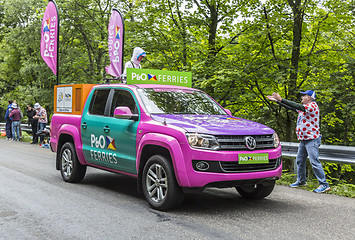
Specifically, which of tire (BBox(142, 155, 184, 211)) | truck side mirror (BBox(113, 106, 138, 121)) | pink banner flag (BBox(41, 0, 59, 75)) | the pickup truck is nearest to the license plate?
the pickup truck

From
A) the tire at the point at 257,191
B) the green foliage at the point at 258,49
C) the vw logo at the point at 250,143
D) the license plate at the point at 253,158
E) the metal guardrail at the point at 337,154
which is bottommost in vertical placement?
the tire at the point at 257,191

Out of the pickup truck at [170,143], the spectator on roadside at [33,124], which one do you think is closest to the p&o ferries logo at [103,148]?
the pickup truck at [170,143]

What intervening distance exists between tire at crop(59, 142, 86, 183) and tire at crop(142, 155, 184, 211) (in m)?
2.37

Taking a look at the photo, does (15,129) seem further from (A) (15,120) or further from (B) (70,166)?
(B) (70,166)

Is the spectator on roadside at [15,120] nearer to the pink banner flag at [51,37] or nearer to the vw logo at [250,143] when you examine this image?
the pink banner flag at [51,37]

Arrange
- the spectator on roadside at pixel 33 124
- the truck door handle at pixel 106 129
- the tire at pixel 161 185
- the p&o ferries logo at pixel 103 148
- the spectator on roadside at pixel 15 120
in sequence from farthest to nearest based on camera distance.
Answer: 1. the spectator on roadside at pixel 15 120
2. the spectator on roadside at pixel 33 124
3. the truck door handle at pixel 106 129
4. the p&o ferries logo at pixel 103 148
5. the tire at pixel 161 185

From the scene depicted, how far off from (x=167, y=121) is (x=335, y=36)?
12479 millimetres

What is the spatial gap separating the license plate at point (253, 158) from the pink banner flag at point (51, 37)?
11801 millimetres

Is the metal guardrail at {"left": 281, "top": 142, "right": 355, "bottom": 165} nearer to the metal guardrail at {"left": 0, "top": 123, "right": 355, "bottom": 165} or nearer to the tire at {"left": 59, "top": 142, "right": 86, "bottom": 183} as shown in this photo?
the metal guardrail at {"left": 0, "top": 123, "right": 355, "bottom": 165}

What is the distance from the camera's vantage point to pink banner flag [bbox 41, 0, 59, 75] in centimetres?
1597

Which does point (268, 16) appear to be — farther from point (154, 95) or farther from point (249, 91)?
point (154, 95)

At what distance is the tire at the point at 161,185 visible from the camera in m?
5.56

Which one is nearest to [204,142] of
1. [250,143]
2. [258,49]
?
[250,143]

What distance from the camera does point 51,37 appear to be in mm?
16125
